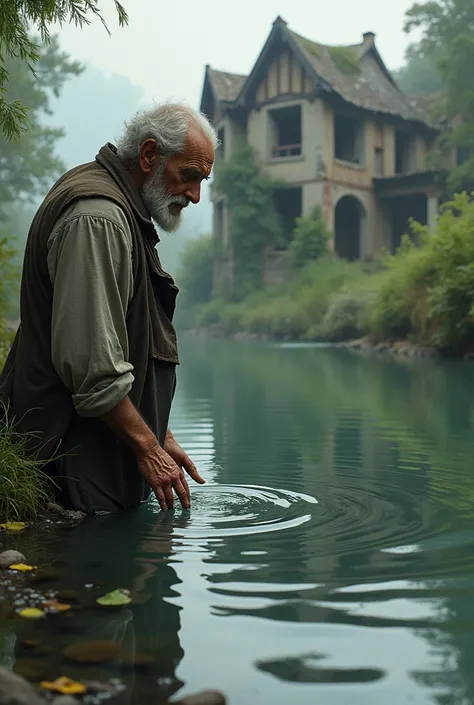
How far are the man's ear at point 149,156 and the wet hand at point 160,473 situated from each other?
116 cm

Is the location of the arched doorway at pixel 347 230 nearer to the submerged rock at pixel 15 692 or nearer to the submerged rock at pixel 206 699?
the submerged rock at pixel 206 699

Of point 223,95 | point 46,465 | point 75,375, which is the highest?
point 223,95

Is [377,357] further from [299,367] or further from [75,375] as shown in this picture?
[75,375]

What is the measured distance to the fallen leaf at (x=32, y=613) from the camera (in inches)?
101

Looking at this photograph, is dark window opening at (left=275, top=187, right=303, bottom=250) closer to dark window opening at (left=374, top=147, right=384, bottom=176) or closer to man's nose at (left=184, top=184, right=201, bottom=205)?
dark window opening at (left=374, top=147, right=384, bottom=176)

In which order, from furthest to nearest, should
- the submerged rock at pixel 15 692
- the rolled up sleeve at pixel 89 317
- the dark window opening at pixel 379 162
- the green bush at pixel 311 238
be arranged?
the dark window opening at pixel 379 162, the green bush at pixel 311 238, the rolled up sleeve at pixel 89 317, the submerged rock at pixel 15 692

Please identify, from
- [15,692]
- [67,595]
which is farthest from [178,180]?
[15,692]

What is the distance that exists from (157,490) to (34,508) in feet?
1.57

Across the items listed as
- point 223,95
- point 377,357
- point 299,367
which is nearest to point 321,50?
point 223,95

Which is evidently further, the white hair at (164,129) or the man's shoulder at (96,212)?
the white hair at (164,129)

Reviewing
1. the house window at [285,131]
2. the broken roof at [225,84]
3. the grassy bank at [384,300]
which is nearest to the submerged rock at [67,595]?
the grassy bank at [384,300]

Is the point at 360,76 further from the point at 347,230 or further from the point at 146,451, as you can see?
the point at 146,451

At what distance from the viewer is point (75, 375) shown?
359cm

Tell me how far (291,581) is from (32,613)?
0.84m
